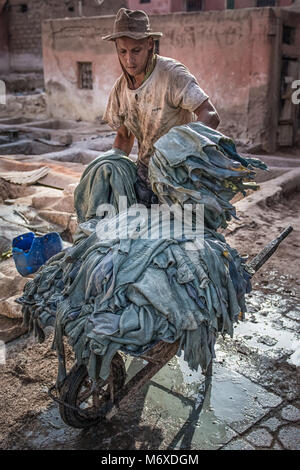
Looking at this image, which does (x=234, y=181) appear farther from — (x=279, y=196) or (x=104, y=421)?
(x=279, y=196)

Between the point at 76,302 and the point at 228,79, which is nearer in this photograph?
the point at 76,302

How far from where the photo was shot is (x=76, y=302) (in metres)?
2.21

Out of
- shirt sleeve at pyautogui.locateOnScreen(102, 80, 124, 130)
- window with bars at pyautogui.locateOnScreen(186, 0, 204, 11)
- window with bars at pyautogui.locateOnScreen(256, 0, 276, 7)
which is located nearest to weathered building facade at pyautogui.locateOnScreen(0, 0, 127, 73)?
window with bars at pyautogui.locateOnScreen(186, 0, 204, 11)

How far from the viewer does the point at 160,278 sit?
207 cm

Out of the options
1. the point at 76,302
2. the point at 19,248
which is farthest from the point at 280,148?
the point at 76,302

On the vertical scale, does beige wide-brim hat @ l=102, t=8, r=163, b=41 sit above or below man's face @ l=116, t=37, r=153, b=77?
above

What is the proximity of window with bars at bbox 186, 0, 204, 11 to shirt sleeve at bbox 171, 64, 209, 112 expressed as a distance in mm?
14212

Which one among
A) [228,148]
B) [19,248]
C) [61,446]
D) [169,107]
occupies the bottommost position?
[61,446]

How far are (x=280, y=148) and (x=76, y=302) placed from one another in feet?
30.6

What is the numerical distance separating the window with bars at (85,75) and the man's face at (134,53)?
1126 centimetres

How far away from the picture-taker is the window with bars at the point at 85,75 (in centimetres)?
1336

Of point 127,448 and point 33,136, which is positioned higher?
point 33,136

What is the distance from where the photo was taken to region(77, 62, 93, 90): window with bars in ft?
43.8

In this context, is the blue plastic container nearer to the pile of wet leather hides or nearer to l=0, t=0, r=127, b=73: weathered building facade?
the pile of wet leather hides
